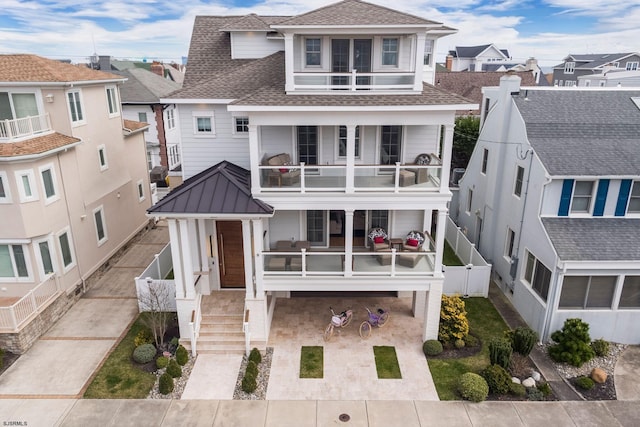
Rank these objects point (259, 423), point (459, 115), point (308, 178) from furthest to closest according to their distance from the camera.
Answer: point (459, 115) → point (308, 178) → point (259, 423)

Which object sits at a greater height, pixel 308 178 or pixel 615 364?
pixel 308 178

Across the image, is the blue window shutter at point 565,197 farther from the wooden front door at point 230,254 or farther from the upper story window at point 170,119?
the upper story window at point 170,119

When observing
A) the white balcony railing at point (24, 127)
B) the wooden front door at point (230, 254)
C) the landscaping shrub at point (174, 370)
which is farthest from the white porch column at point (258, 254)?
the white balcony railing at point (24, 127)

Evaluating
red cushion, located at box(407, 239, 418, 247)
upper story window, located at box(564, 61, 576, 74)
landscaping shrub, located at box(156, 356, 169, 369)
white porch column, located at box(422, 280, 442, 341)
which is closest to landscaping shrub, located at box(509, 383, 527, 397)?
white porch column, located at box(422, 280, 442, 341)

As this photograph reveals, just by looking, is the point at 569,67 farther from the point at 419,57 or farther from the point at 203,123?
the point at 203,123

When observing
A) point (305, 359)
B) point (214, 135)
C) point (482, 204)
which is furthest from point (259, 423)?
point (482, 204)

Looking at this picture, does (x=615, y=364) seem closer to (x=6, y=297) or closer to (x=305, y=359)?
(x=305, y=359)
